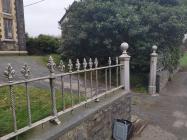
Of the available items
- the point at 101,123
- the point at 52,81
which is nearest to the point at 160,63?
the point at 101,123

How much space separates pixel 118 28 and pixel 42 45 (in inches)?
313

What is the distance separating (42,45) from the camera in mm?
16422

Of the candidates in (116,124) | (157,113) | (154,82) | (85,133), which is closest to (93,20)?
(154,82)

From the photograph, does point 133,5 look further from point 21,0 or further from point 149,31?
point 21,0

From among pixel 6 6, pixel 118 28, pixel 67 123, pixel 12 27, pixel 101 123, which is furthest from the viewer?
pixel 12 27

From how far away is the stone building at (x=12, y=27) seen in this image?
14.0 m

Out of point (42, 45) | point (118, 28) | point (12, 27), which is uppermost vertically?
point (12, 27)

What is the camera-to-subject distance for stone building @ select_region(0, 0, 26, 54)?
46.0ft

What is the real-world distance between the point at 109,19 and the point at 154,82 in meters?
2.98

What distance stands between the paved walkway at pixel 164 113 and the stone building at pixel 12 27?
27.9 feet

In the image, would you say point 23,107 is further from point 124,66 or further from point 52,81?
point 124,66

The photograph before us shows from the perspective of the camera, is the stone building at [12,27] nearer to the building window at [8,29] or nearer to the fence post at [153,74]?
the building window at [8,29]

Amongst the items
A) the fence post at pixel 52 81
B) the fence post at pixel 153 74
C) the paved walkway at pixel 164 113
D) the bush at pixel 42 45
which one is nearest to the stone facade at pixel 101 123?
the fence post at pixel 52 81

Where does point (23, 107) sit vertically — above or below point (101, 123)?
above
